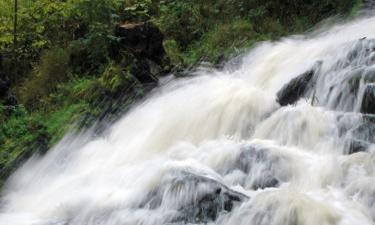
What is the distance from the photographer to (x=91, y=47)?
1116cm

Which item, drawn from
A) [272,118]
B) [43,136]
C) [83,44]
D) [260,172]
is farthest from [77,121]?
[260,172]

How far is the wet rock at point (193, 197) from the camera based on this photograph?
17.6 ft

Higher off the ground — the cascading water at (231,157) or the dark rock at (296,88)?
the dark rock at (296,88)

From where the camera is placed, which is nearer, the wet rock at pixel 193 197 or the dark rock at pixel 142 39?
the wet rock at pixel 193 197

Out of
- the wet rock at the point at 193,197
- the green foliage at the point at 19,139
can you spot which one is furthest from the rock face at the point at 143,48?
the wet rock at the point at 193,197

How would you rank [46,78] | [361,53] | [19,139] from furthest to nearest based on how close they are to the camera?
1. [46,78]
2. [19,139]
3. [361,53]

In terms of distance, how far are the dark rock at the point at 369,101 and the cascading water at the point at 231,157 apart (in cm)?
10

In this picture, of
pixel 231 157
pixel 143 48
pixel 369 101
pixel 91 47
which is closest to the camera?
pixel 231 157

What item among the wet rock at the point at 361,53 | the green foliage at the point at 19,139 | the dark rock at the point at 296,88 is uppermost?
the wet rock at the point at 361,53

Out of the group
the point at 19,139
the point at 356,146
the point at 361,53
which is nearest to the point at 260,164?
the point at 356,146

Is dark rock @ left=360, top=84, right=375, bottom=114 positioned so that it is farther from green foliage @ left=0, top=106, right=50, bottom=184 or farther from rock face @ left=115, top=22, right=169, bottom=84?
green foliage @ left=0, top=106, right=50, bottom=184

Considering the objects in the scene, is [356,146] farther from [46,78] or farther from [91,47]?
[46,78]

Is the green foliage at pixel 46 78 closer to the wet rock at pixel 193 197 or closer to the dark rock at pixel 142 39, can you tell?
the dark rock at pixel 142 39

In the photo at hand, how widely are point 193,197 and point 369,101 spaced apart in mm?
2892
